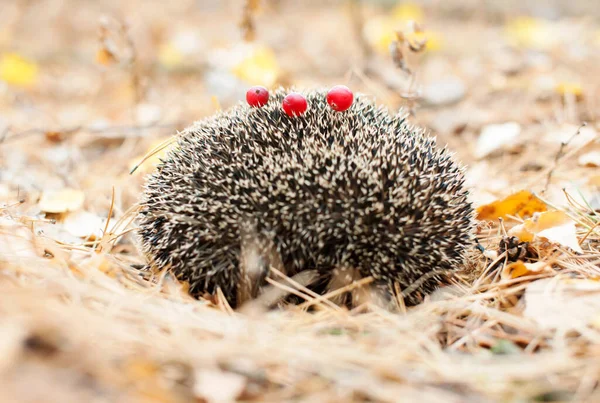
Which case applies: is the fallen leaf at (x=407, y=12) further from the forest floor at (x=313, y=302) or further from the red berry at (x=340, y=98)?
the red berry at (x=340, y=98)

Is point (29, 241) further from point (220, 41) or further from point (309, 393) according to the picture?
point (220, 41)

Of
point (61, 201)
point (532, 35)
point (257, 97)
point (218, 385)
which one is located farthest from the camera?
point (532, 35)

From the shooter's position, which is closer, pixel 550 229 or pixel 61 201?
pixel 550 229

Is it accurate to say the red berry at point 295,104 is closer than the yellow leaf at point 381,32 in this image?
Yes

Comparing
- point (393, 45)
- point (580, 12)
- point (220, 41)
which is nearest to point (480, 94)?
point (393, 45)

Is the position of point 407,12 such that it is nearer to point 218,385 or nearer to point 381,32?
point 381,32

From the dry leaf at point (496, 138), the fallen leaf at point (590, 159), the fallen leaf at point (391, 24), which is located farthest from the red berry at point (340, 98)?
the fallen leaf at point (391, 24)

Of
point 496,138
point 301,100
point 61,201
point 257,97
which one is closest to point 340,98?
point 301,100
